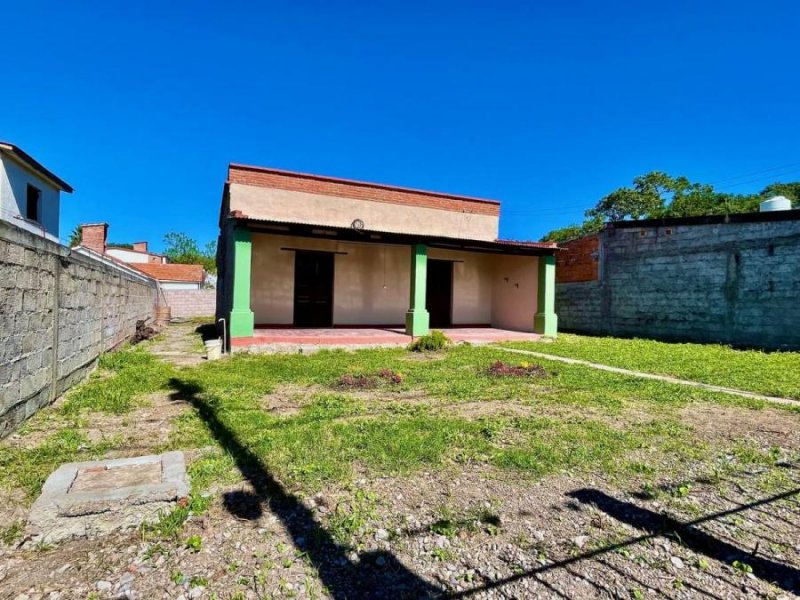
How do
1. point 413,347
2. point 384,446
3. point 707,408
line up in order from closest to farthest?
point 384,446
point 707,408
point 413,347

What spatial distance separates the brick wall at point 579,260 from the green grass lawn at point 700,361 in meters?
3.42

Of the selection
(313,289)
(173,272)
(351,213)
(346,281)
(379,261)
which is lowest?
(313,289)

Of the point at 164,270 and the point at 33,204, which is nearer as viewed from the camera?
the point at 33,204

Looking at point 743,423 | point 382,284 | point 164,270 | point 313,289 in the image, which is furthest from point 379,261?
point 164,270

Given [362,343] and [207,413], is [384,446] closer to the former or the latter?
[207,413]

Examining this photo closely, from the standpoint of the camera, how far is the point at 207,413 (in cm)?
456

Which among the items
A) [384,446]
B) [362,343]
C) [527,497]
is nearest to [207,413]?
[384,446]

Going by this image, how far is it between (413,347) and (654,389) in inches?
200

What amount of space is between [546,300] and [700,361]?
4375mm

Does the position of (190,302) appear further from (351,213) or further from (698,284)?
(698,284)

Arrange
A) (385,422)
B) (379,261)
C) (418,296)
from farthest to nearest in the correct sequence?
(379,261) → (418,296) → (385,422)

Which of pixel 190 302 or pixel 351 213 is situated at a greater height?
pixel 351 213

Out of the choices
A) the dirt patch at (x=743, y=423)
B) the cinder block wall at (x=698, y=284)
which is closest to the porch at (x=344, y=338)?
the cinder block wall at (x=698, y=284)

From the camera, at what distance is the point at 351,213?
12.8 metres
